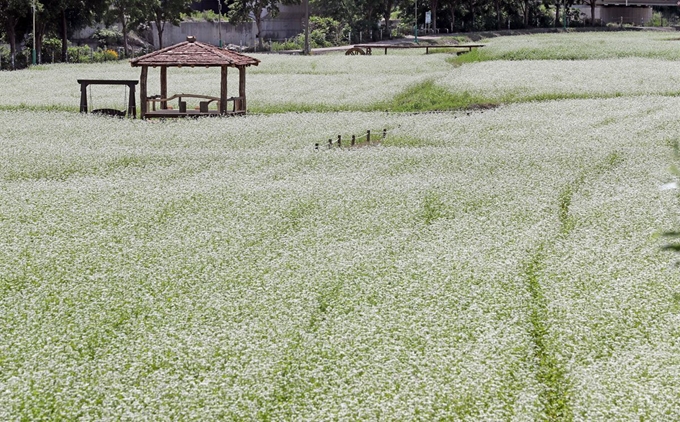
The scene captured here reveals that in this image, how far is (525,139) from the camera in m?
32.6

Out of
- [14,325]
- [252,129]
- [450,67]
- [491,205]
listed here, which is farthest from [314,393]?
[450,67]

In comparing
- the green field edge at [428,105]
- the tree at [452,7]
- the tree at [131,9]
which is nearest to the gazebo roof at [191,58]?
the green field edge at [428,105]

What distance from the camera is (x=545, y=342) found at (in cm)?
1304

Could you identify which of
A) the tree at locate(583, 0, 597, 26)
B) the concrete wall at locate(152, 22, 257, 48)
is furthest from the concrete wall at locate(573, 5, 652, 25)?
the concrete wall at locate(152, 22, 257, 48)

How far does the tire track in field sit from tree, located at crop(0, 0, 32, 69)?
182 ft

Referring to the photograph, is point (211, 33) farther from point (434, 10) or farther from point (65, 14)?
point (65, 14)

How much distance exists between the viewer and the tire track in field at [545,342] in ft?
36.7

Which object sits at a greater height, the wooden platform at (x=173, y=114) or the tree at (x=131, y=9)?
the tree at (x=131, y=9)

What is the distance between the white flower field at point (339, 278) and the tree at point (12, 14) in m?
37.6

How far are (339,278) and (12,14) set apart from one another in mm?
61514

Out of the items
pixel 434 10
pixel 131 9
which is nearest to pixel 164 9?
pixel 131 9

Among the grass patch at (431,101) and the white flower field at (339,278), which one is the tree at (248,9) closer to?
the grass patch at (431,101)

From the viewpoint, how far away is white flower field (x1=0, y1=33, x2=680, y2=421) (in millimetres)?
11211

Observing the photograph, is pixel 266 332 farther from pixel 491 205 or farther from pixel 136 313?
pixel 491 205
